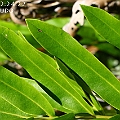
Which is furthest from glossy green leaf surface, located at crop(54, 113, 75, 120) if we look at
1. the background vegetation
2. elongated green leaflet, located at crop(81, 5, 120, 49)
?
elongated green leaflet, located at crop(81, 5, 120, 49)

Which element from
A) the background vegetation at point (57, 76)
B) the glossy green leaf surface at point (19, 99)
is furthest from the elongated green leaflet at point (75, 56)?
the glossy green leaf surface at point (19, 99)

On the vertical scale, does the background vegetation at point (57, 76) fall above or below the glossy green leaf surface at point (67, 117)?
above

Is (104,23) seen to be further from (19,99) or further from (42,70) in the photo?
(19,99)

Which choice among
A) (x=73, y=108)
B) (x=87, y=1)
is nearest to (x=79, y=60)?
(x=73, y=108)

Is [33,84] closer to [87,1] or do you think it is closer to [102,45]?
[87,1]

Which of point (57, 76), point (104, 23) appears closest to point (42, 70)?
point (57, 76)

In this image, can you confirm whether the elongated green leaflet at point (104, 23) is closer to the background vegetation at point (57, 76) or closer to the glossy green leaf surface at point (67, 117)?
the background vegetation at point (57, 76)
